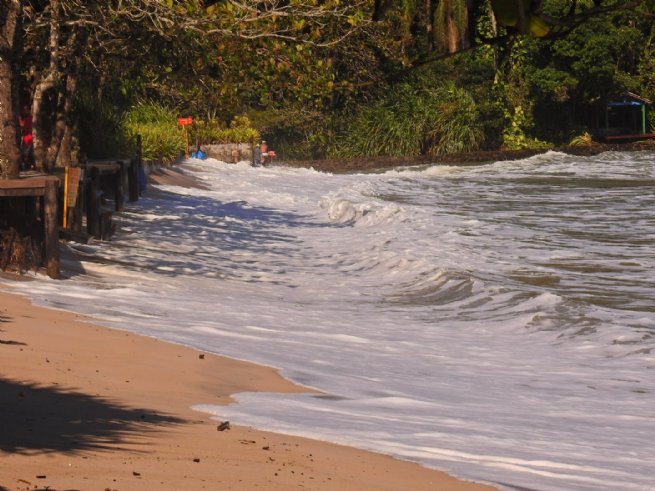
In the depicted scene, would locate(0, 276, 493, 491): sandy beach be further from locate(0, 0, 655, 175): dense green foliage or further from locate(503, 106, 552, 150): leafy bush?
locate(503, 106, 552, 150): leafy bush

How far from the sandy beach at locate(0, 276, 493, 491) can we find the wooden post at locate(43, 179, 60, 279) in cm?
451

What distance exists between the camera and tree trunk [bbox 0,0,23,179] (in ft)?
47.2

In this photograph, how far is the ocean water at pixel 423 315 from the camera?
25.3 feet

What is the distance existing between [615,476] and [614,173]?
3898cm

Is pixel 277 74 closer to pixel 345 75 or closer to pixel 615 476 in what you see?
pixel 615 476

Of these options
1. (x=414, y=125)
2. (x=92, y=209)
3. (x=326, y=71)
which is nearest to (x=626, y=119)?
(x=414, y=125)

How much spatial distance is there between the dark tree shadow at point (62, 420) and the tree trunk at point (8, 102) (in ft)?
24.6

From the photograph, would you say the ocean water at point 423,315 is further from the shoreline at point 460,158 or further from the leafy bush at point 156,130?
the shoreline at point 460,158

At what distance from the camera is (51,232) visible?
14.0 metres

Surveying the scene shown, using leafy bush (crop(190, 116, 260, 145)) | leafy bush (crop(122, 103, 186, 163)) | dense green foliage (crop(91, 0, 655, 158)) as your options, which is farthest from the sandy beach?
leafy bush (crop(190, 116, 260, 145))

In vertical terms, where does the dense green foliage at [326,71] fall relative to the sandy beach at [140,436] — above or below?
above

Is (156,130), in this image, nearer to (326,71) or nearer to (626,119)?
(326,71)

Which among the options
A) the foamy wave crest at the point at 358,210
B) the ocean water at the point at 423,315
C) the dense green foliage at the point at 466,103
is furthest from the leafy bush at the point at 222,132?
the ocean water at the point at 423,315

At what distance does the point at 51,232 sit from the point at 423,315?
14.5ft
